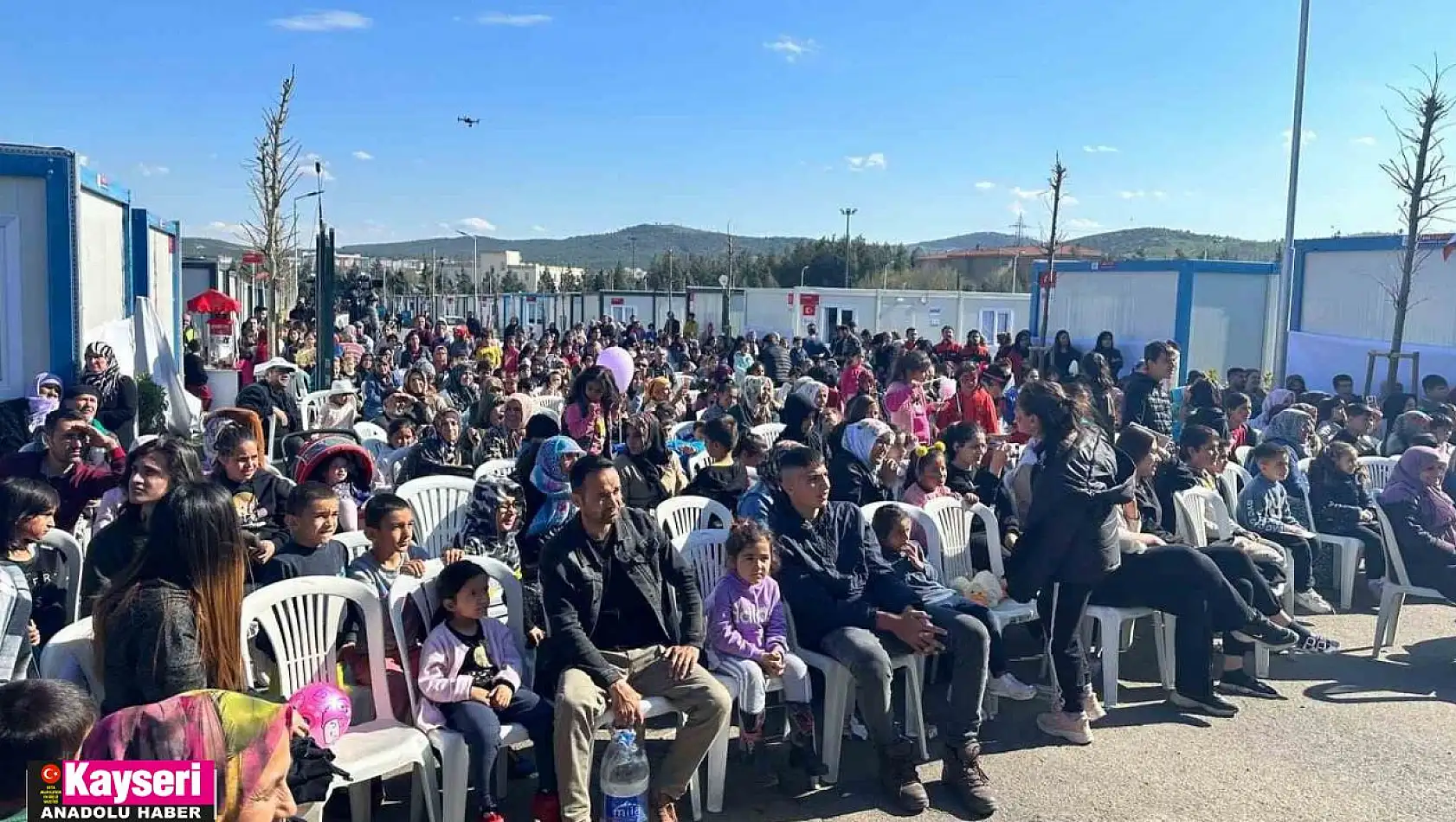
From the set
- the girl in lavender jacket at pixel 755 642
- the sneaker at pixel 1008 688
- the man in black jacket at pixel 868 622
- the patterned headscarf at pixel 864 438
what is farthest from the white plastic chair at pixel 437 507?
the sneaker at pixel 1008 688

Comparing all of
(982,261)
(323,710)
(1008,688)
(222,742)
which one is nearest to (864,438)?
(1008,688)

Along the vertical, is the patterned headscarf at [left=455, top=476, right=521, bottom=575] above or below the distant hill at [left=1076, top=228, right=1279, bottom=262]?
below

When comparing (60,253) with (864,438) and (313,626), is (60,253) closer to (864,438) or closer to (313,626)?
(313,626)

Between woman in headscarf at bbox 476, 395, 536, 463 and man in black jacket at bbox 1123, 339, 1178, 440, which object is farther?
man in black jacket at bbox 1123, 339, 1178, 440

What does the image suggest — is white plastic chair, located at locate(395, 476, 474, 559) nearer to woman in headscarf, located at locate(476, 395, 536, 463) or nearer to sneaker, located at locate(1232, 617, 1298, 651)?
woman in headscarf, located at locate(476, 395, 536, 463)

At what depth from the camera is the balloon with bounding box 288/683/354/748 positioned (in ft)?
10.8

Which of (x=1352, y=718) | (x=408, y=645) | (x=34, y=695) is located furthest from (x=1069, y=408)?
(x=34, y=695)

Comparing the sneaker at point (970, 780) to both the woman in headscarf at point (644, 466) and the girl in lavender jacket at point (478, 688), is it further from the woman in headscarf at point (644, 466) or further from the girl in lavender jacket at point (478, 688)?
the woman in headscarf at point (644, 466)

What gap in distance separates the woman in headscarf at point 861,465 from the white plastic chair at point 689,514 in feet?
2.40

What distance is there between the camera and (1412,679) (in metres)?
5.93

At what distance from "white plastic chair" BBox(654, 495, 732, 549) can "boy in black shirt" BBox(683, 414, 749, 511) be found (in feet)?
0.50

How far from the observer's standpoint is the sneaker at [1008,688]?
5.27 m

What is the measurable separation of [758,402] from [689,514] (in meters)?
4.15

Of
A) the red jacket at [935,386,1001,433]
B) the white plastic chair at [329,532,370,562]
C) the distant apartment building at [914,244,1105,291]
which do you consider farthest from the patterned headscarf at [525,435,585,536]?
the distant apartment building at [914,244,1105,291]
